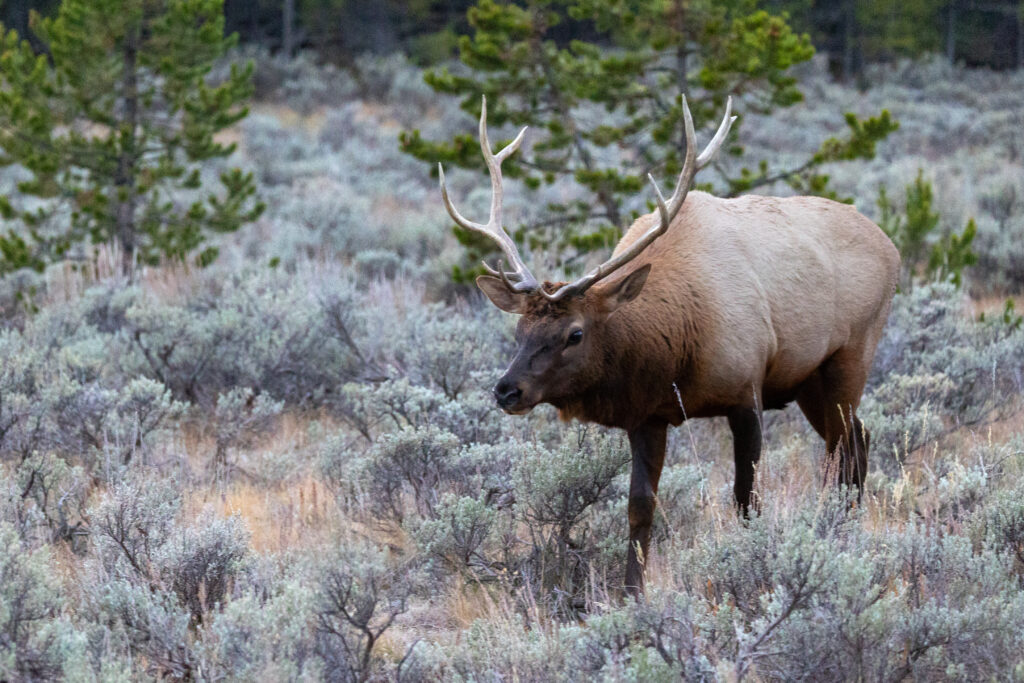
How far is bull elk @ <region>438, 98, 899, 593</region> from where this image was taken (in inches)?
172

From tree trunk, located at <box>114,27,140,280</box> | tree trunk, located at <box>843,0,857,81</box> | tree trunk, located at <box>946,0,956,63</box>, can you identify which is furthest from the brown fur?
tree trunk, located at <box>946,0,956,63</box>

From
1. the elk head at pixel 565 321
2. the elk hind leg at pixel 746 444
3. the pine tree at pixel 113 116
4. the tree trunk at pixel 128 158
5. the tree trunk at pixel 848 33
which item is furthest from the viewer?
the tree trunk at pixel 848 33

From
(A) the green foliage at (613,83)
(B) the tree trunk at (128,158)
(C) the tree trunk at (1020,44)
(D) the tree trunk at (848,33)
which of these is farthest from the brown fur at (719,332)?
(C) the tree trunk at (1020,44)

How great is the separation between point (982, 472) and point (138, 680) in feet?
10.9

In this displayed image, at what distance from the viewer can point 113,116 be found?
10.9 meters

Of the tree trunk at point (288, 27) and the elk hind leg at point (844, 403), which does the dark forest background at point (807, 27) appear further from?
the elk hind leg at point (844, 403)

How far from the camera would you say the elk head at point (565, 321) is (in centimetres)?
422

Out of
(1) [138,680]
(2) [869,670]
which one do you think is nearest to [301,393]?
(1) [138,680]

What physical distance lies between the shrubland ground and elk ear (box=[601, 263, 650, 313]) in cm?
68

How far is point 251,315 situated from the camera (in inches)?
328

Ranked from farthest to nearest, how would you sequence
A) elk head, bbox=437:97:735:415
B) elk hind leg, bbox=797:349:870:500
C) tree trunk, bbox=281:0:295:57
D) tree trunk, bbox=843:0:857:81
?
tree trunk, bbox=843:0:857:81 → tree trunk, bbox=281:0:295:57 → elk hind leg, bbox=797:349:870:500 → elk head, bbox=437:97:735:415

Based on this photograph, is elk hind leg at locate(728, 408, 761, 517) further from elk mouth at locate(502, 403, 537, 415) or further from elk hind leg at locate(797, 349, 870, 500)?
elk mouth at locate(502, 403, 537, 415)

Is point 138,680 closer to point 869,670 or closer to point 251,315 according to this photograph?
point 869,670

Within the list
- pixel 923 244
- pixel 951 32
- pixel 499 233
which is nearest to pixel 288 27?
pixel 951 32
